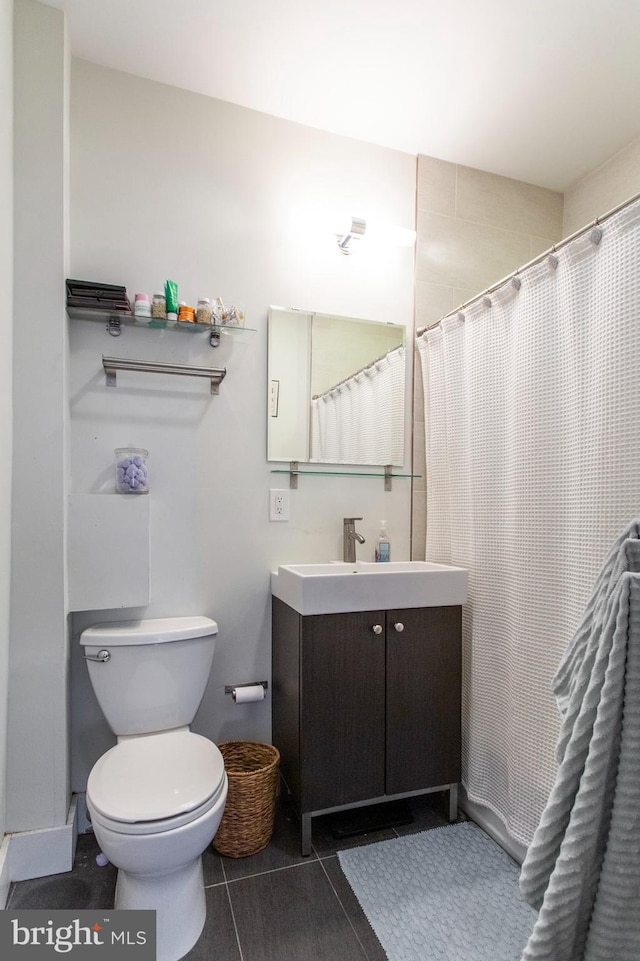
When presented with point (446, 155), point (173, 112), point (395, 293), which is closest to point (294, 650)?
point (395, 293)

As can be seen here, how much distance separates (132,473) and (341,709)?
1.08m

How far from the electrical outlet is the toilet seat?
32.9 inches

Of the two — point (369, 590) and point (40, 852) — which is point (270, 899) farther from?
point (369, 590)

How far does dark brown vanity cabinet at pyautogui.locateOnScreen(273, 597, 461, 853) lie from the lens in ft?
Answer: 5.49

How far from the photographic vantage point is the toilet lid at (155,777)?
124cm

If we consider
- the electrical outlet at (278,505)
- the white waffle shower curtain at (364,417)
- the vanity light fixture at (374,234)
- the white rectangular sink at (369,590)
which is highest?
the vanity light fixture at (374,234)

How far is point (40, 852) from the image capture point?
156cm

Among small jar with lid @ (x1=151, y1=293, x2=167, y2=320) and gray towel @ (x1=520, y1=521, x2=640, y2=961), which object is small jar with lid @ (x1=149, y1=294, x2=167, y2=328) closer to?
small jar with lid @ (x1=151, y1=293, x2=167, y2=320)

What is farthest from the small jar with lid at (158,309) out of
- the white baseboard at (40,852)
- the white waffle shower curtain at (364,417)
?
the white baseboard at (40,852)

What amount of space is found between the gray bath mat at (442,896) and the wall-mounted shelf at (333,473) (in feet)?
4.31

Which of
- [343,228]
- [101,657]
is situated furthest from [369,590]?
[343,228]

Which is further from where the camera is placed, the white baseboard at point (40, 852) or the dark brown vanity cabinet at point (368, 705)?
the dark brown vanity cabinet at point (368, 705)

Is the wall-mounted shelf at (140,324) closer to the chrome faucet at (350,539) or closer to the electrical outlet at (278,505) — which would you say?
the electrical outlet at (278,505)

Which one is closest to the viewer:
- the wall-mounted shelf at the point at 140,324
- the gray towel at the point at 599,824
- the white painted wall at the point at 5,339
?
the gray towel at the point at 599,824
